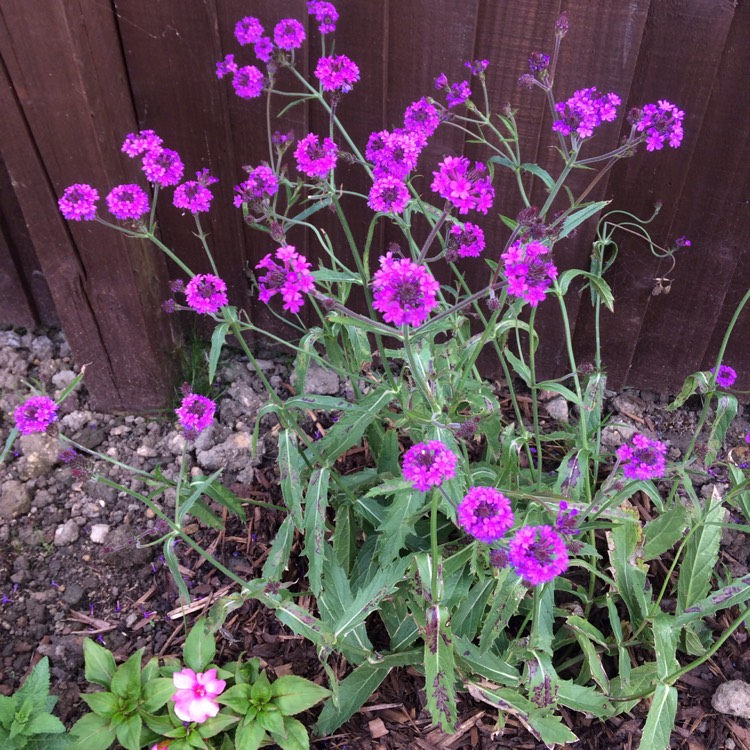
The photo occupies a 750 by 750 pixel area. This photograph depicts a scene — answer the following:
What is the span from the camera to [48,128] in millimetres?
2643

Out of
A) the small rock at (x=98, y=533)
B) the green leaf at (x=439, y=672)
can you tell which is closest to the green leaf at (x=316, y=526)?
the green leaf at (x=439, y=672)

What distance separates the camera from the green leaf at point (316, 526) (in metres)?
2.20

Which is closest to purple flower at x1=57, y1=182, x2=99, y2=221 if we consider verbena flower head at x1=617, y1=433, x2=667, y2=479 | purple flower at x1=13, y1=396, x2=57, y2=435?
purple flower at x1=13, y1=396, x2=57, y2=435

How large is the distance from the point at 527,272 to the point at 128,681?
186 cm

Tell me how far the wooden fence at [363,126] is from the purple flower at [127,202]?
75 cm

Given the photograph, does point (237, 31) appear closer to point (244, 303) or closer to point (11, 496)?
point (244, 303)

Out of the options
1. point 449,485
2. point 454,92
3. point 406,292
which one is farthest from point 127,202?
point 449,485

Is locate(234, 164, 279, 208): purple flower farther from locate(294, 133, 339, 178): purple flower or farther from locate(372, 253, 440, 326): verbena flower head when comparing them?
locate(372, 253, 440, 326): verbena flower head

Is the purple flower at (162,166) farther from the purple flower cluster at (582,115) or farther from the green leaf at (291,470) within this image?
the purple flower cluster at (582,115)

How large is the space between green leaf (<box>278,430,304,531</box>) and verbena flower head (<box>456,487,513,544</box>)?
734mm

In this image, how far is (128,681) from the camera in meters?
2.31

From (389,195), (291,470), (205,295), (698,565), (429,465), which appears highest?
(389,195)

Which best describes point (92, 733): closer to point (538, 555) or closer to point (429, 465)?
point (429, 465)

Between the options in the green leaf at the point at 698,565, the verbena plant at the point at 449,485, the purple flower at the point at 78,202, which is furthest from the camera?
the green leaf at the point at 698,565
